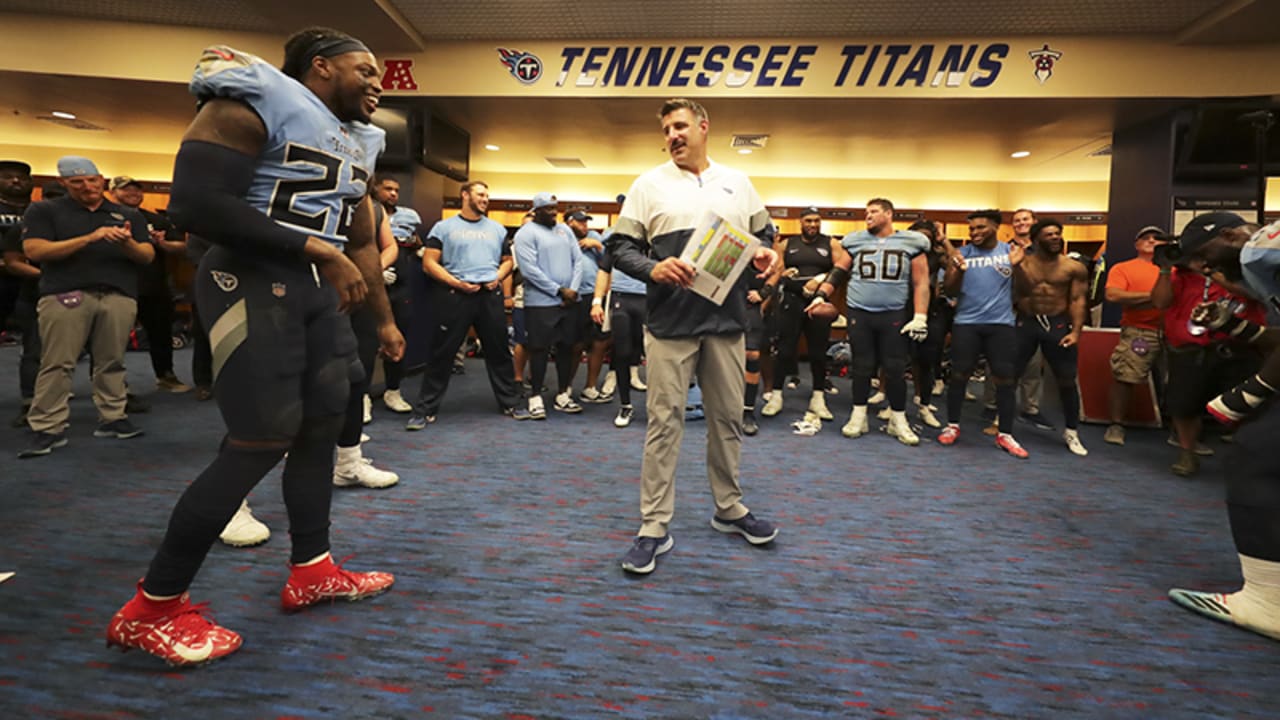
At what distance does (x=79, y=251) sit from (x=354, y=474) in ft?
7.62

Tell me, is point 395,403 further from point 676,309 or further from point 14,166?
point 14,166

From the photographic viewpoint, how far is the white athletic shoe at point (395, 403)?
4961mm

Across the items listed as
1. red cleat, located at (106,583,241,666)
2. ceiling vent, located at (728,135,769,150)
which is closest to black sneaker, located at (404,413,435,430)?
red cleat, located at (106,583,241,666)

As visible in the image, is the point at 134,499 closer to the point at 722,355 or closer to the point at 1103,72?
the point at 722,355

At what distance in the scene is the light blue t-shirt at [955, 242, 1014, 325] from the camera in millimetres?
4316

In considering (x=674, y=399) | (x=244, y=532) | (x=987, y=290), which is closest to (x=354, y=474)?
(x=244, y=532)

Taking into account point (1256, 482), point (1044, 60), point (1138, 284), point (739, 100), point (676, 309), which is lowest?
point (1256, 482)

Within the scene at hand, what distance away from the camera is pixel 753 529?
2480mm

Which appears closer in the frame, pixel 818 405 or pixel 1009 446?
pixel 1009 446

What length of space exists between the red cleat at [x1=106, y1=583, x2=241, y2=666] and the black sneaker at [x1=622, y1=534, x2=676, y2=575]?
1.22m

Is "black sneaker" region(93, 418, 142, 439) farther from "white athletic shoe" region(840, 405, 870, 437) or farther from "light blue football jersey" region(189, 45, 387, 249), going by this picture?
"white athletic shoe" region(840, 405, 870, 437)

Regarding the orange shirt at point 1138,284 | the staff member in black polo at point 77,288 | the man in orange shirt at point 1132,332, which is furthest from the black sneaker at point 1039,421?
the staff member in black polo at point 77,288

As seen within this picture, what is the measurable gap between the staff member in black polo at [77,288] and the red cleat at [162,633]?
2805 millimetres

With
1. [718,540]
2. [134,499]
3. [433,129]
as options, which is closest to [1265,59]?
[718,540]
